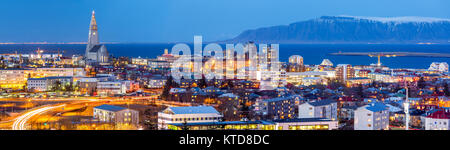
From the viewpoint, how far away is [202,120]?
6883mm

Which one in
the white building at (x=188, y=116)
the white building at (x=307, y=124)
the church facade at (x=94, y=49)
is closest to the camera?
the white building at (x=307, y=124)

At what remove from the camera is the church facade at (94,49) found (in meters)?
24.0

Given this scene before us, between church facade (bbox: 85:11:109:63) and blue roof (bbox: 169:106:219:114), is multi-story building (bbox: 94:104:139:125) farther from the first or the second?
church facade (bbox: 85:11:109:63)

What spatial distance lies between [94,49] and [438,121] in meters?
19.5

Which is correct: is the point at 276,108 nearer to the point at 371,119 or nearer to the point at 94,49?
the point at 371,119


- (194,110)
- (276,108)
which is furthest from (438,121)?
(194,110)

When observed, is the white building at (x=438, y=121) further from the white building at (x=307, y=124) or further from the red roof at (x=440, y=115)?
the white building at (x=307, y=124)

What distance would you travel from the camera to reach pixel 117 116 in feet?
24.6

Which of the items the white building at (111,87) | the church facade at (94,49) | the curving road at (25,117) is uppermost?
the church facade at (94,49)

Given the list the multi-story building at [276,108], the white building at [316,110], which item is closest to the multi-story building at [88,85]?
the multi-story building at [276,108]

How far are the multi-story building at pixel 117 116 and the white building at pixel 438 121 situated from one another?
361 cm
